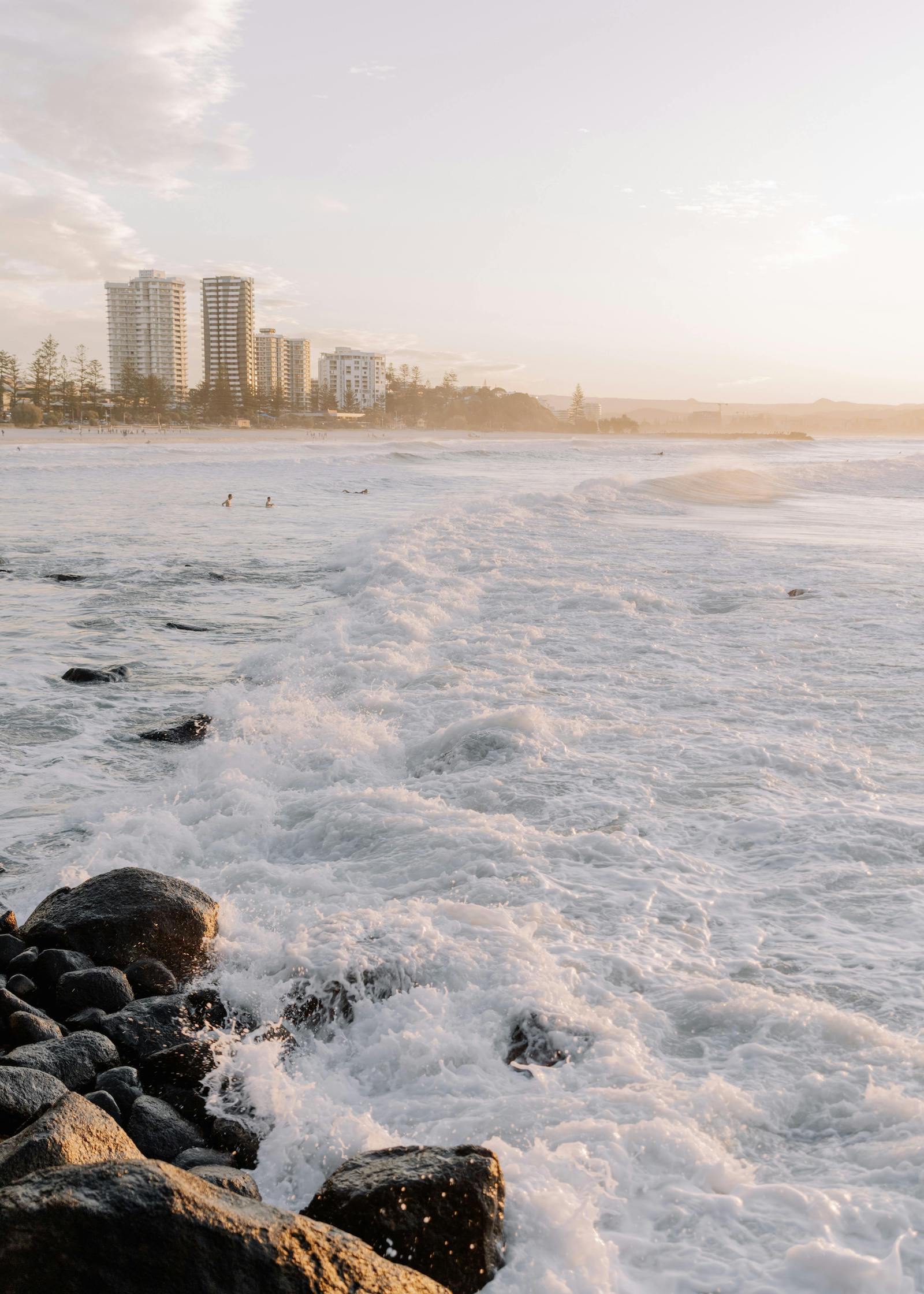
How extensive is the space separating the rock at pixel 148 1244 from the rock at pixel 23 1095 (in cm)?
88

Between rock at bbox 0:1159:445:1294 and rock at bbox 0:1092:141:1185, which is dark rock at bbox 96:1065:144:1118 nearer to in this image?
rock at bbox 0:1092:141:1185

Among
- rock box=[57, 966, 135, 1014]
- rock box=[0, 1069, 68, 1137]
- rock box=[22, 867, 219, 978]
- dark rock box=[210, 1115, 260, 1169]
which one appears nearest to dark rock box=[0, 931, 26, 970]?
rock box=[22, 867, 219, 978]

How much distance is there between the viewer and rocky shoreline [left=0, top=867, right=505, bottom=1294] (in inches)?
88.4

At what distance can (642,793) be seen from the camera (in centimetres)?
662

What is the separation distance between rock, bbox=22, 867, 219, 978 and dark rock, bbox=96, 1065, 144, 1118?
3.13 feet

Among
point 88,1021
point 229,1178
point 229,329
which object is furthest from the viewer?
point 229,329

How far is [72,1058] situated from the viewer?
3.67 m

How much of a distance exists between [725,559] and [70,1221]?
17152mm

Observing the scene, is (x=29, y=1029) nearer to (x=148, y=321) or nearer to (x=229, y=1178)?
(x=229, y=1178)

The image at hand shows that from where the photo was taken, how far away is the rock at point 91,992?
4.20 metres

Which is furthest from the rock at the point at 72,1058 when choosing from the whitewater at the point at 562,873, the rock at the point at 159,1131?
the whitewater at the point at 562,873

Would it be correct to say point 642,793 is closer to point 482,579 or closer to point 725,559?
point 482,579

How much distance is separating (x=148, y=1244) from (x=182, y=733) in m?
6.40

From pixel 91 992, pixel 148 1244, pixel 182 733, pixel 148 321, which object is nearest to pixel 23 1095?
pixel 91 992
